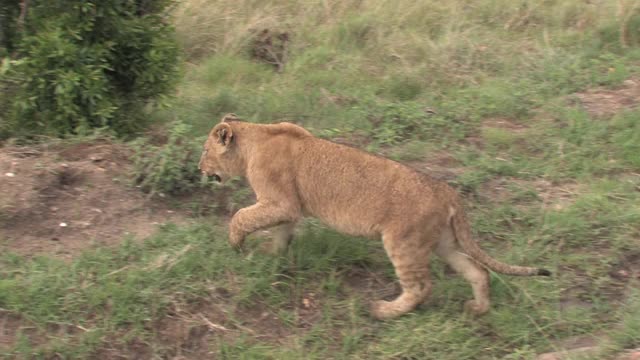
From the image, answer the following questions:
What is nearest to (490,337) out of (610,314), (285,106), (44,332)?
(610,314)

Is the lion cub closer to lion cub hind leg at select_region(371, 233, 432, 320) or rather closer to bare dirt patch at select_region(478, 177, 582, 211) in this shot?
lion cub hind leg at select_region(371, 233, 432, 320)

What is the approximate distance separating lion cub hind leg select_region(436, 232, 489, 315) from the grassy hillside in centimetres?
10

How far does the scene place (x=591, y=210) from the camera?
5918mm

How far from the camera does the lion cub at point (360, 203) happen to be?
4.85 meters

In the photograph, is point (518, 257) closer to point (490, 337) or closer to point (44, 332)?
point (490, 337)

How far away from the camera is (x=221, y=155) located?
5512 mm

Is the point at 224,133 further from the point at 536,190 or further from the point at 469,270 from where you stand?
the point at 536,190

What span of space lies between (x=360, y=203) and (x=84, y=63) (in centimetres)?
261

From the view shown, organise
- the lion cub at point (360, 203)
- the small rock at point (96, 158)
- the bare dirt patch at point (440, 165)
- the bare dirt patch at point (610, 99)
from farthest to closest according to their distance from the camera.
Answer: the bare dirt patch at point (610, 99)
the bare dirt patch at point (440, 165)
the small rock at point (96, 158)
the lion cub at point (360, 203)

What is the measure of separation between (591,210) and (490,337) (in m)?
1.56

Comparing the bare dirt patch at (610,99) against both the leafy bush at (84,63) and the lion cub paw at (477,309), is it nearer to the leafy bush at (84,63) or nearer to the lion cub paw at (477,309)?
the lion cub paw at (477,309)

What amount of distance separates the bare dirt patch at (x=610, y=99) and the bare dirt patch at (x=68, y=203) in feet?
13.0

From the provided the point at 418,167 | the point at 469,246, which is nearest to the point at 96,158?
the point at 418,167

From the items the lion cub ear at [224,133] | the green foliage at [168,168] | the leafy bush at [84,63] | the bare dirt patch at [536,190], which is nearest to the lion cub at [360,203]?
the lion cub ear at [224,133]
